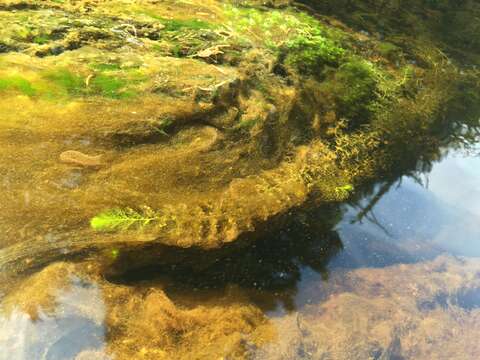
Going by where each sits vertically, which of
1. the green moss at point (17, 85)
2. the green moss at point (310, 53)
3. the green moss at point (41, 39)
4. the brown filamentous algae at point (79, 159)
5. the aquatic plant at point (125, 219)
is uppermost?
the green moss at point (310, 53)

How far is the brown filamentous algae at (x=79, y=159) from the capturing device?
9.55 feet

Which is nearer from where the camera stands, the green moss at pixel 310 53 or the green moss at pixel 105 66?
the green moss at pixel 105 66

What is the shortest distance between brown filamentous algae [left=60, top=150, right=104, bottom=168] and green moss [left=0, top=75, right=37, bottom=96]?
1.81ft

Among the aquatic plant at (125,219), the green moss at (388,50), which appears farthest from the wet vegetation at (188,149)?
the green moss at (388,50)

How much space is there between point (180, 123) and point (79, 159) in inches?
32.2

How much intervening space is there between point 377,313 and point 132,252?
199 centimetres

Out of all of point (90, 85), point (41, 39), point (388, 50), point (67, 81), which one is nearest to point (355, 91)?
point (388, 50)

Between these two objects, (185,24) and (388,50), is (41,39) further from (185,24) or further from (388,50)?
(388,50)

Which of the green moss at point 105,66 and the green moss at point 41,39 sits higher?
the green moss at point 41,39

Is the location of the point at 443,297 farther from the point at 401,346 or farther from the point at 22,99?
the point at 22,99

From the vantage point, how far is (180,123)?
3.35 metres

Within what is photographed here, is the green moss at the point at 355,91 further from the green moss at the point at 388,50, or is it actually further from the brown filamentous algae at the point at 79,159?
the brown filamentous algae at the point at 79,159

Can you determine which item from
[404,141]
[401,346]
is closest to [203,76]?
[404,141]

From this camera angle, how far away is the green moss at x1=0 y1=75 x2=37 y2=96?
3.02m
